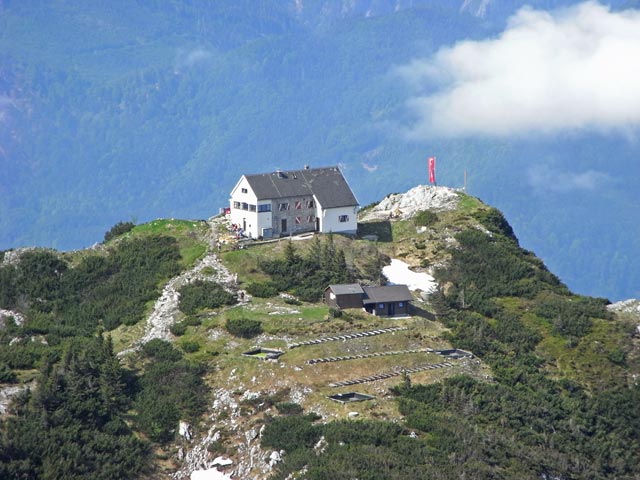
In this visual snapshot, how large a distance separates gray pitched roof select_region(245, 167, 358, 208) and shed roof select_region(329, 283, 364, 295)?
17.5m

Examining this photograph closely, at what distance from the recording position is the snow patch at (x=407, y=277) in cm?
11031

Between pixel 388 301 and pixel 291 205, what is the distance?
2102 cm

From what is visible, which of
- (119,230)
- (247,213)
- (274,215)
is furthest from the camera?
(119,230)

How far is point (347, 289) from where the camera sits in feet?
328

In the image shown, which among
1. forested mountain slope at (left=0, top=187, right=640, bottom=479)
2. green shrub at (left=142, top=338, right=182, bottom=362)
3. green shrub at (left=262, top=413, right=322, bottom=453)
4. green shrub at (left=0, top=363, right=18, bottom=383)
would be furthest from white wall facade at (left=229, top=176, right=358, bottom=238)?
green shrub at (left=262, top=413, right=322, bottom=453)

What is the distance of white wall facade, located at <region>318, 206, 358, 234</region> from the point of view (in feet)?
384

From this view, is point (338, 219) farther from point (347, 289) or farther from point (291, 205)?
point (347, 289)

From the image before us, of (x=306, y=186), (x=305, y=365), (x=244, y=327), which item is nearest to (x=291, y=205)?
(x=306, y=186)

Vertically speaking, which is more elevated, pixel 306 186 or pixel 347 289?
pixel 306 186

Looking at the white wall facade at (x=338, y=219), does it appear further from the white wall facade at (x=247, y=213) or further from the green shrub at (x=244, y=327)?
the green shrub at (x=244, y=327)

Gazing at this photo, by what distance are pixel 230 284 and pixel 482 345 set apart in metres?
22.5

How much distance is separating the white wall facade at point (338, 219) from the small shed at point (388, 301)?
57.5 ft

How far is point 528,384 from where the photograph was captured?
93.9 meters

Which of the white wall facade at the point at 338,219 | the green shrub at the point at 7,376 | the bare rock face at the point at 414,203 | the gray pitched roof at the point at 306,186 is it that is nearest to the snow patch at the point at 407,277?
the white wall facade at the point at 338,219
